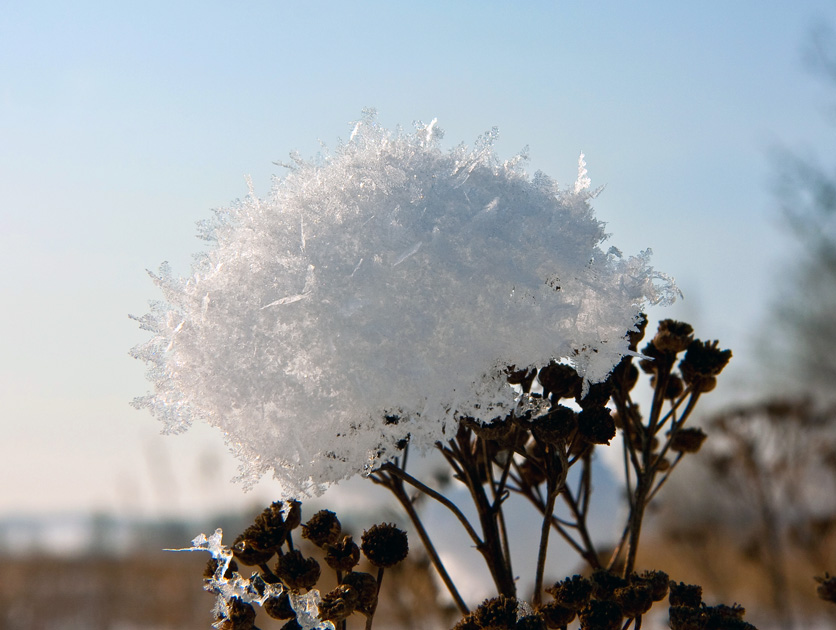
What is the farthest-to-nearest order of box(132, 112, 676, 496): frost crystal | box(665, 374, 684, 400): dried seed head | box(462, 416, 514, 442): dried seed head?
box(665, 374, 684, 400): dried seed head, box(462, 416, 514, 442): dried seed head, box(132, 112, 676, 496): frost crystal

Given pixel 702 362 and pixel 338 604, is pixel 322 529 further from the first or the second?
pixel 702 362

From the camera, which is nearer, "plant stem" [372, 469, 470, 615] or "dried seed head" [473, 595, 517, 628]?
"dried seed head" [473, 595, 517, 628]

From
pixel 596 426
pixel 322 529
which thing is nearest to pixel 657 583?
pixel 596 426

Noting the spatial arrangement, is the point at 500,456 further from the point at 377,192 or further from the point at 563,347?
the point at 377,192

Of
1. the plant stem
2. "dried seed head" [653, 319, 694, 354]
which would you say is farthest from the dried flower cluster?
"dried seed head" [653, 319, 694, 354]

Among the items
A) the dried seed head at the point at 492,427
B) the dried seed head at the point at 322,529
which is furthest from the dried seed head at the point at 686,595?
the dried seed head at the point at 322,529

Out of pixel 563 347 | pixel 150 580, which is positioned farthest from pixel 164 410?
pixel 150 580

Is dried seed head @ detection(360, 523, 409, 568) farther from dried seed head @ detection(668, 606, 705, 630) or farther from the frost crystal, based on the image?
dried seed head @ detection(668, 606, 705, 630)
